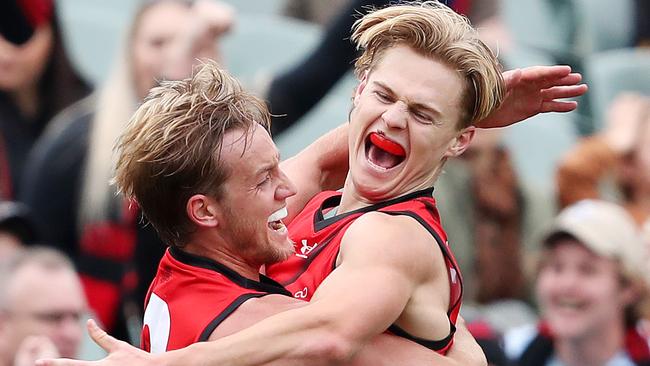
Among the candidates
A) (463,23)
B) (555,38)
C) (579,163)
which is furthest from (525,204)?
(463,23)

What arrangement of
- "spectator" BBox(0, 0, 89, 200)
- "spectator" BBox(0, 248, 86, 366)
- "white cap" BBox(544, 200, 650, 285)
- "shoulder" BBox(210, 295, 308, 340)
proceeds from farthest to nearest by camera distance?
"spectator" BBox(0, 0, 89, 200) < "white cap" BBox(544, 200, 650, 285) < "spectator" BBox(0, 248, 86, 366) < "shoulder" BBox(210, 295, 308, 340)

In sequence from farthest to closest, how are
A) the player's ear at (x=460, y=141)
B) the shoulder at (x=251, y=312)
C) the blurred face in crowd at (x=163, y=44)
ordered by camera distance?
the blurred face in crowd at (x=163, y=44)
the player's ear at (x=460, y=141)
the shoulder at (x=251, y=312)

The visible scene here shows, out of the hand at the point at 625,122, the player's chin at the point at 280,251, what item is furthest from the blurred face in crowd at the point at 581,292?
the player's chin at the point at 280,251

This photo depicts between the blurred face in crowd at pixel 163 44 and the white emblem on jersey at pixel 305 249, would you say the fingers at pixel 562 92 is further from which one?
the blurred face in crowd at pixel 163 44

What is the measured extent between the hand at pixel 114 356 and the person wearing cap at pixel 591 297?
3086 millimetres

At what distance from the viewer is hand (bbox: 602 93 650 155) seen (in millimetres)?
6934

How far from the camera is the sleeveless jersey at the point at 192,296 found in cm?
311

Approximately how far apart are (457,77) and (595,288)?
284 centimetres

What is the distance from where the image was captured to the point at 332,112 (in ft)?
22.7

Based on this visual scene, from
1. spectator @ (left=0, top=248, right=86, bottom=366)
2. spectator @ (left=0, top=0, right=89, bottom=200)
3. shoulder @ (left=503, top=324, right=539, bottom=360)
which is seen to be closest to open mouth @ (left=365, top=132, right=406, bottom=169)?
spectator @ (left=0, top=248, right=86, bottom=366)

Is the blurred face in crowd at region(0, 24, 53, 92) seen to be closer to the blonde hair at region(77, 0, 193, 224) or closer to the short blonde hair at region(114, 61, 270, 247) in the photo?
the blonde hair at region(77, 0, 193, 224)

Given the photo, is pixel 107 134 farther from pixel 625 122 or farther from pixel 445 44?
pixel 445 44

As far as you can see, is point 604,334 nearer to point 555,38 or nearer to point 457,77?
point 555,38

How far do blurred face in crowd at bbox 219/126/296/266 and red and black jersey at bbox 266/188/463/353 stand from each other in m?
0.09
